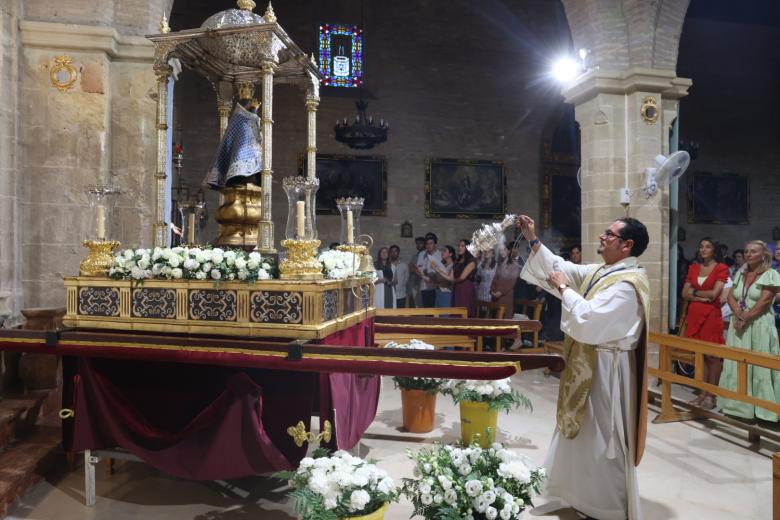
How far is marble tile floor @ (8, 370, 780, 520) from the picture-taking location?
3.59 meters

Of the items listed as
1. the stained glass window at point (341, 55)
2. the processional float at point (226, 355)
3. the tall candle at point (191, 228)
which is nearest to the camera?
the processional float at point (226, 355)

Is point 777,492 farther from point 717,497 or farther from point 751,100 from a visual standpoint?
point 751,100

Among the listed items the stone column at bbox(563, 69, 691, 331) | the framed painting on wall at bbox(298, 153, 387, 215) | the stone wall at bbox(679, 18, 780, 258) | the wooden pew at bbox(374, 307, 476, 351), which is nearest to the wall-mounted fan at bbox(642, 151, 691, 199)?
the stone column at bbox(563, 69, 691, 331)

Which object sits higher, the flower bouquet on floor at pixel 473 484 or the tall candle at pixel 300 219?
the tall candle at pixel 300 219

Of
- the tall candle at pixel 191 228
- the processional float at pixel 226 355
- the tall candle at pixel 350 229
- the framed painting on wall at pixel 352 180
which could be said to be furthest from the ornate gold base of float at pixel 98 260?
the framed painting on wall at pixel 352 180

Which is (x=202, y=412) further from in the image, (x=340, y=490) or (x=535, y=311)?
(x=535, y=311)

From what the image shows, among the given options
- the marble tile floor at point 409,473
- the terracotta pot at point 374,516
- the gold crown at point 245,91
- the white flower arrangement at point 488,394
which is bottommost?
the marble tile floor at point 409,473

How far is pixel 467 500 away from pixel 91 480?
2.45 metres

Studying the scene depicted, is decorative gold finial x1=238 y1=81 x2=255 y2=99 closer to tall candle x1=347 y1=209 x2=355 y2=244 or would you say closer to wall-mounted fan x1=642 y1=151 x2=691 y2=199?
tall candle x1=347 y1=209 x2=355 y2=244

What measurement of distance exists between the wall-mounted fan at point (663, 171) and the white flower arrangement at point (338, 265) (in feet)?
14.8

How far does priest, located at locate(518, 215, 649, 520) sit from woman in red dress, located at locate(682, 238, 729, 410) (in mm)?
3312

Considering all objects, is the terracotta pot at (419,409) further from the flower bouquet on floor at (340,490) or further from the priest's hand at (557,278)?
the flower bouquet on floor at (340,490)

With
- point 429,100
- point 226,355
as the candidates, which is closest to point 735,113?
point 429,100

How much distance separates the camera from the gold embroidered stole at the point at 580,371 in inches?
132
